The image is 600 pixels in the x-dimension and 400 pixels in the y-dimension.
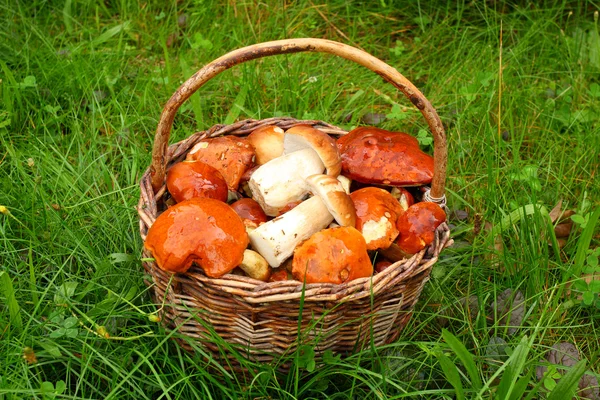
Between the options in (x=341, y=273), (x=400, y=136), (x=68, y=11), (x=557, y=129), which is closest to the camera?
(x=341, y=273)

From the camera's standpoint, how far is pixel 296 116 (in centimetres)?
363

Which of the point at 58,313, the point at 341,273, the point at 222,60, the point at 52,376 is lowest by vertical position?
the point at 52,376

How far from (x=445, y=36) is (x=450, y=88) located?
576 mm

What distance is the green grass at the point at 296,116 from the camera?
2305 mm

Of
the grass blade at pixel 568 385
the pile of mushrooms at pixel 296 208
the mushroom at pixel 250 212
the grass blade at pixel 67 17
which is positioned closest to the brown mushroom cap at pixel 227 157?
the pile of mushrooms at pixel 296 208

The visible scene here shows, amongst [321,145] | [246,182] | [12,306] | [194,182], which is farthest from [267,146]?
[12,306]

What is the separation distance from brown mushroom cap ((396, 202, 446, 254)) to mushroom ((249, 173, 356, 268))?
0.18m

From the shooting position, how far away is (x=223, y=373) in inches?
90.7

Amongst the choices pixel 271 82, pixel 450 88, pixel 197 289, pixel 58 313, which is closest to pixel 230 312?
pixel 197 289

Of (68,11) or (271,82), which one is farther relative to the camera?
(68,11)

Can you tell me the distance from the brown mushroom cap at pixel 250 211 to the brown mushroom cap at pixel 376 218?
0.35 meters

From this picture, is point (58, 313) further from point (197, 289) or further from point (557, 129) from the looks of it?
point (557, 129)

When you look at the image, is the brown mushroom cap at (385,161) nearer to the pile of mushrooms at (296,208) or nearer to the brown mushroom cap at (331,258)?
the pile of mushrooms at (296,208)

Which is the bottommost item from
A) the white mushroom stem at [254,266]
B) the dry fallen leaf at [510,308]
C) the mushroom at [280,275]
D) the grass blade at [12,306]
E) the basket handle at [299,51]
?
the dry fallen leaf at [510,308]
